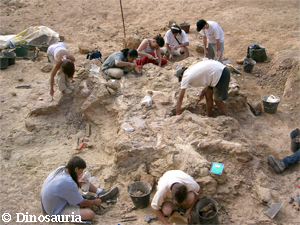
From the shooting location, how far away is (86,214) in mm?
2957

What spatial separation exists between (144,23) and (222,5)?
3528mm

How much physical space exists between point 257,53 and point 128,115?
4.85m

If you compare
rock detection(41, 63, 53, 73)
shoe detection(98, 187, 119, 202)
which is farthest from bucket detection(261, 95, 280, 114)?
rock detection(41, 63, 53, 73)

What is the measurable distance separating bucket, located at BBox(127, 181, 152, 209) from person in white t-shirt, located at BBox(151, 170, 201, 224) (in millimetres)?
257

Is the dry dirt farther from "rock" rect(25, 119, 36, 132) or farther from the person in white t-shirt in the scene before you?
the person in white t-shirt

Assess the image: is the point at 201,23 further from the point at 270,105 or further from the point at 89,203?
the point at 89,203

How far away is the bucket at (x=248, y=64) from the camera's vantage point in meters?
7.03

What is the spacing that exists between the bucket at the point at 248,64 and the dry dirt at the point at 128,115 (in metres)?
0.22

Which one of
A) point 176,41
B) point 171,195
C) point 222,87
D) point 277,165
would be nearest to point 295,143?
point 277,165

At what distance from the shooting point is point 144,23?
1030 centimetres

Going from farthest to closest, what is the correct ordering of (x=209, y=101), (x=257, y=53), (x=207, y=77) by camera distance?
(x=257, y=53), (x=209, y=101), (x=207, y=77)

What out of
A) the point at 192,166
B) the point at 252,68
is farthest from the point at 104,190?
the point at 252,68

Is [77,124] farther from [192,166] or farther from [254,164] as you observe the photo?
[254,164]

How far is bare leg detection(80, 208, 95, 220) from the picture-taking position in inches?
116
